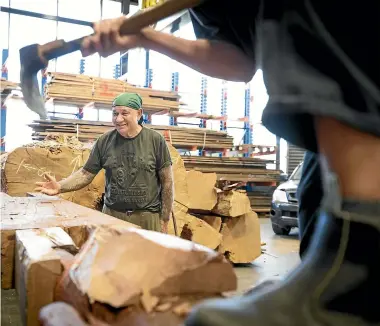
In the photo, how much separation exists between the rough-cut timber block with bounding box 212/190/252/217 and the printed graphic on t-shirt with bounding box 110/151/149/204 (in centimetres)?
181

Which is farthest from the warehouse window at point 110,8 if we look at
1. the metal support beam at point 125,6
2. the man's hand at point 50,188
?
the man's hand at point 50,188

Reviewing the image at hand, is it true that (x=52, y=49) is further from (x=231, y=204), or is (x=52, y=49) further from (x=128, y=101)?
(x=231, y=204)

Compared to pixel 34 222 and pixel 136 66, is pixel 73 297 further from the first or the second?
pixel 136 66

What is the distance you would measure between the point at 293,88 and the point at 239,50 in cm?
40

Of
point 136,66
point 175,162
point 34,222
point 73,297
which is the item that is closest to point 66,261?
point 73,297

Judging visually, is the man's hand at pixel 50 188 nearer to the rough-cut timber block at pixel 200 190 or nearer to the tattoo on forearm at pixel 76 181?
the tattoo on forearm at pixel 76 181

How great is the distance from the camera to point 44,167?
4152 millimetres

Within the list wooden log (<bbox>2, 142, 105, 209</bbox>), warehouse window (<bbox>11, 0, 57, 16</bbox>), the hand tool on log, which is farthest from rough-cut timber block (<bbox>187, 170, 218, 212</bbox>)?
warehouse window (<bbox>11, 0, 57, 16</bbox>)

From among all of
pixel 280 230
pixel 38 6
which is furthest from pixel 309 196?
pixel 38 6

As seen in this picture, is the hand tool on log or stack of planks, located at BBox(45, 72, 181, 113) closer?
the hand tool on log

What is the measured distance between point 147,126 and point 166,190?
3285 mm

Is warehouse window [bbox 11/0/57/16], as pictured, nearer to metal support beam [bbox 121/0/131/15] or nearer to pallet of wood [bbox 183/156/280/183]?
metal support beam [bbox 121/0/131/15]

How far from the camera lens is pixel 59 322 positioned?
86 cm

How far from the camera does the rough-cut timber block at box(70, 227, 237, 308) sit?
2.83ft
